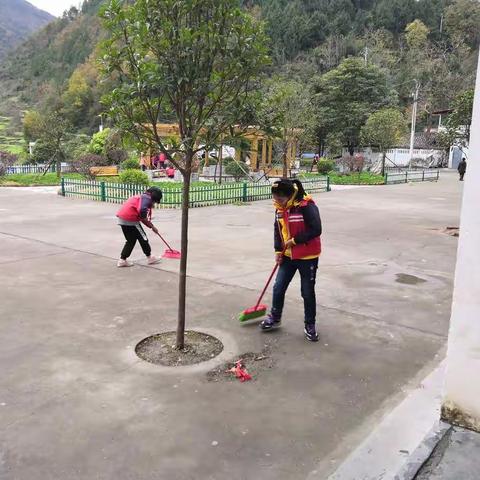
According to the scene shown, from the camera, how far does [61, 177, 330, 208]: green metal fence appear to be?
605 inches

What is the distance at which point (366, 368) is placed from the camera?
427 cm

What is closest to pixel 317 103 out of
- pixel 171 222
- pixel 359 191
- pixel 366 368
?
pixel 359 191

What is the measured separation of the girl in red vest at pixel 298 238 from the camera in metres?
4.62

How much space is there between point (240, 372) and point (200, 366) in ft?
1.24

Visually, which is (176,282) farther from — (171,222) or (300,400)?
(171,222)

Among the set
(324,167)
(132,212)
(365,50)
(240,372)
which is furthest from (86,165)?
(365,50)

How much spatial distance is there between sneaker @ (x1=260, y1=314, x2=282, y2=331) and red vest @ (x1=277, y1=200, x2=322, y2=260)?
708mm

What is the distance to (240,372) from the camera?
13.4ft

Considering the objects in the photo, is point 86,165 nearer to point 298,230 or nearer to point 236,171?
point 236,171

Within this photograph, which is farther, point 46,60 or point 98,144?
point 46,60

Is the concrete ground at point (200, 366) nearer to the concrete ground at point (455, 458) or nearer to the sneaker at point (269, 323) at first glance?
the sneaker at point (269, 323)

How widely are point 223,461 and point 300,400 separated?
912 mm

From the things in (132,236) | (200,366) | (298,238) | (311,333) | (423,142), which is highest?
(423,142)

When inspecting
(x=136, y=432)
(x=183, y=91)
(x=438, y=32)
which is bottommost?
(x=136, y=432)
